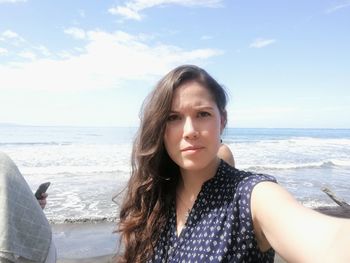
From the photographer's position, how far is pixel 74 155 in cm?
2239

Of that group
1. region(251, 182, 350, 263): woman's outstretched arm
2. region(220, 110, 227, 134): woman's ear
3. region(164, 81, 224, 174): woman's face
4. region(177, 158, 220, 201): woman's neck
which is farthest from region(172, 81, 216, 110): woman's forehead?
region(251, 182, 350, 263): woman's outstretched arm

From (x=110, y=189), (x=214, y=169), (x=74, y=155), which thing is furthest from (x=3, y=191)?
(x=74, y=155)

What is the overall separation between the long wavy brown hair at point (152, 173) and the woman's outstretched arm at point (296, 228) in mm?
617

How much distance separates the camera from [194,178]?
1.88m

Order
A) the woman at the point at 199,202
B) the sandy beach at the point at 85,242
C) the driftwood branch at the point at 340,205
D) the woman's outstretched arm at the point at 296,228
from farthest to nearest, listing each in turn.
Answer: the driftwood branch at the point at 340,205 < the sandy beach at the point at 85,242 < the woman at the point at 199,202 < the woman's outstretched arm at the point at 296,228

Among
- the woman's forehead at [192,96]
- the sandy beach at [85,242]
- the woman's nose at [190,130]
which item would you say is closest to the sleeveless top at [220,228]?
the woman's nose at [190,130]

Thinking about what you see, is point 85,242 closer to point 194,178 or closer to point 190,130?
point 194,178

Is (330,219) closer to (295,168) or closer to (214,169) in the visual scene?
(214,169)

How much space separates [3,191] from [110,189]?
10804 mm

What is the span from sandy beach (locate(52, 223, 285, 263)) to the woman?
13.7ft

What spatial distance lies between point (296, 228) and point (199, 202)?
2.08 feet

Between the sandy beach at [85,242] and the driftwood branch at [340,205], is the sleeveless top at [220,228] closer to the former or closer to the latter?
the sandy beach at [85,242]

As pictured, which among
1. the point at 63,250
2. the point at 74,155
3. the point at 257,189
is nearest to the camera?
the point at 257,189

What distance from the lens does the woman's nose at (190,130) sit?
1.72m
